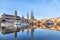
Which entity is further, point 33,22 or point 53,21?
point 53,21

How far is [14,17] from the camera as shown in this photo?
28062 mm

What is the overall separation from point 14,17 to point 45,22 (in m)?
10.3

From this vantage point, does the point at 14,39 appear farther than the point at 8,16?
No

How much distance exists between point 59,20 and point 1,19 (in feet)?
44.0

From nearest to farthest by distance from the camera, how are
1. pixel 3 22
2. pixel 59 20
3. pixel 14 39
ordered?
pixel 14 39
pixel 3 22
pixel 59 20

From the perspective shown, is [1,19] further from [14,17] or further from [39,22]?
[39,22]

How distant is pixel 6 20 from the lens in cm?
2816

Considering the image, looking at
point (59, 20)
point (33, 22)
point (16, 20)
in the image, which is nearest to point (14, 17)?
point (16, 20)

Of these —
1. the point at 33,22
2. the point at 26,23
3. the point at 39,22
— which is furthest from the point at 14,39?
the point at 39,22

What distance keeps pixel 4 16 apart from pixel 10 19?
53.5 inches

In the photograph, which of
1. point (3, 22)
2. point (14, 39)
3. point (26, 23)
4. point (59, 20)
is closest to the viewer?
point (14, 39)

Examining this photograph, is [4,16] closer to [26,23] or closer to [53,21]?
[26,23]

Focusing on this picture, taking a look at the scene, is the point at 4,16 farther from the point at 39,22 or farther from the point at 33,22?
the point at 39,22

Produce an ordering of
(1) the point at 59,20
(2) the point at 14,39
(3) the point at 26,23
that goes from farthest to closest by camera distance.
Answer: (1) the point at 59,20 → (3) the point at 26,23 → (2) the point at 14,39
